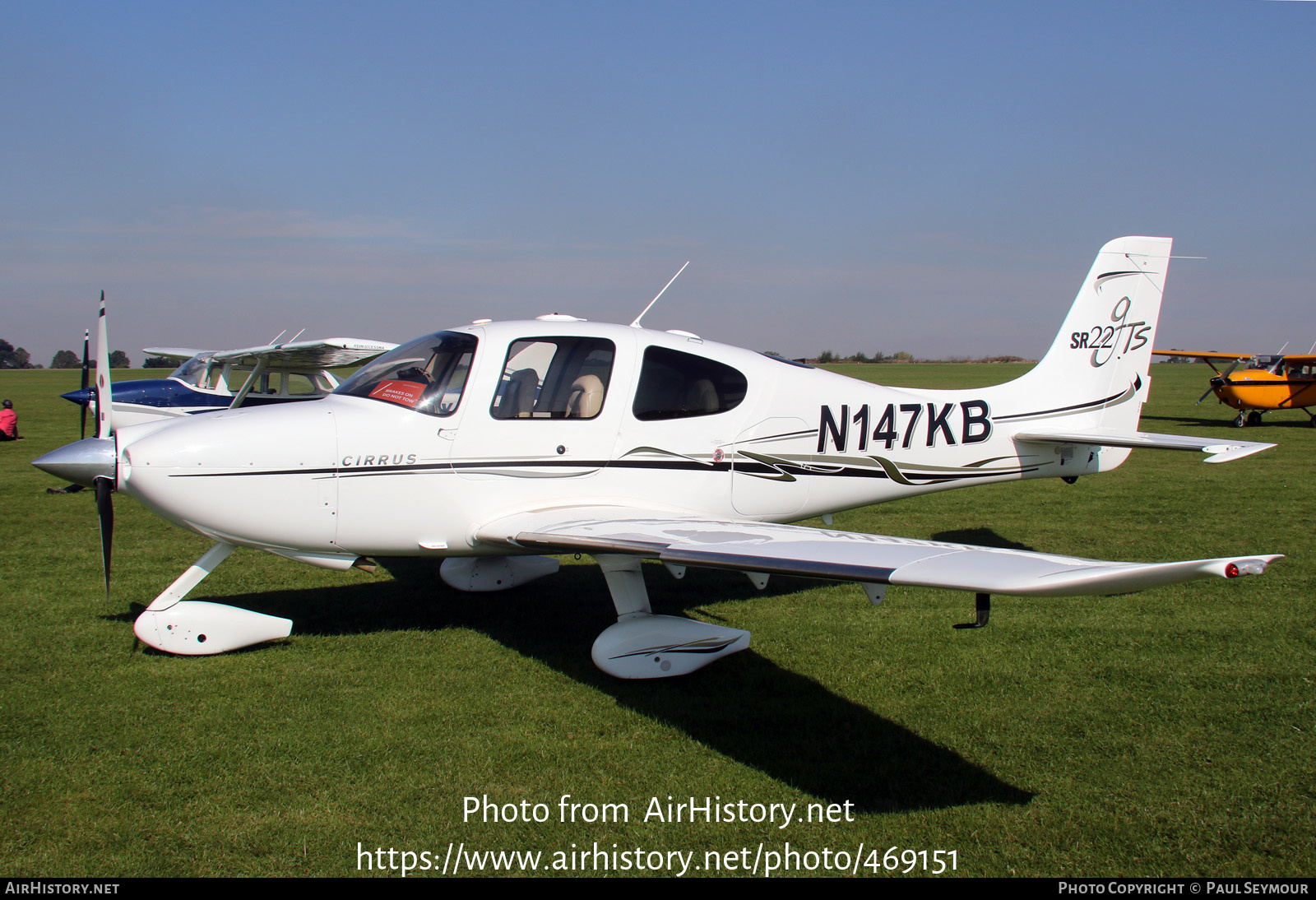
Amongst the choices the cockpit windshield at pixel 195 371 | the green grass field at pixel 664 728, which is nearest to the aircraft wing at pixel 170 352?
the cockpit windshield at pixel 195 371

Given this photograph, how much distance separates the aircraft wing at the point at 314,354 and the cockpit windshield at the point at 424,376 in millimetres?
7959

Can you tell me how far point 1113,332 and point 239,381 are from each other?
50.8 feet

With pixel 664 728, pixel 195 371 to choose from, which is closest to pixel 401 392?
pixel 664 728

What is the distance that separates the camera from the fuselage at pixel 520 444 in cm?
491

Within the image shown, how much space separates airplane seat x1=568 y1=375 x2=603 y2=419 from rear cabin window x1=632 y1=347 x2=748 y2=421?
248mm

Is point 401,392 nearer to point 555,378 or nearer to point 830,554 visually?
point 555,378

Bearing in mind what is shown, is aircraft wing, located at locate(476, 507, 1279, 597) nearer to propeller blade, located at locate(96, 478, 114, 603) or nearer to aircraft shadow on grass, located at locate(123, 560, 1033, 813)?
aircraft shadow on grass, located at locate(123, 560, 1033, 813)

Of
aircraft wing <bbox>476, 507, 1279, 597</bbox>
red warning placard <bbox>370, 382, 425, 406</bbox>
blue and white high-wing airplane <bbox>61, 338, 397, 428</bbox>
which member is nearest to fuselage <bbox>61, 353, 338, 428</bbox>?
blue and white high-wing airplane <bbox>61, 338, 397, 428</bbox>

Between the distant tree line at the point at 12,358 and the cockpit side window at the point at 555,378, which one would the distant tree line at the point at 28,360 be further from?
the cockpit side window at the point at 555,378

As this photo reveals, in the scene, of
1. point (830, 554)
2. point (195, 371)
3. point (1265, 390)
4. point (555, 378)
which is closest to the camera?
point (830, 554)

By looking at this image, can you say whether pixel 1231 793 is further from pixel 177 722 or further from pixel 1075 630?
pixel 177 722

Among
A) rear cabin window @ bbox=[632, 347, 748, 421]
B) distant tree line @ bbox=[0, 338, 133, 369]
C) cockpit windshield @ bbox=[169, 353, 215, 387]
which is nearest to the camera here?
rear cabin window @ bbox=[632, 347, 748, 421]

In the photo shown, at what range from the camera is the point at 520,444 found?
5227 mm

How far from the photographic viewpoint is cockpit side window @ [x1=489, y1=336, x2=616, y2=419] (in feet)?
17.4
